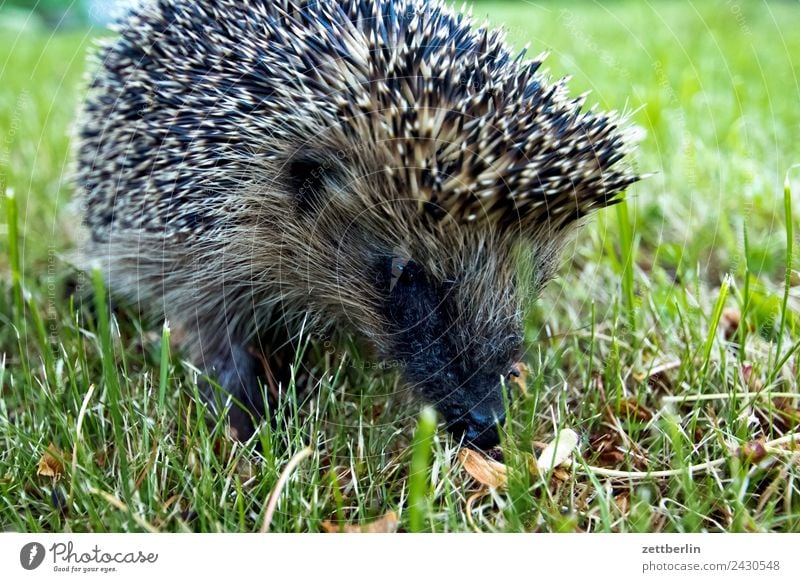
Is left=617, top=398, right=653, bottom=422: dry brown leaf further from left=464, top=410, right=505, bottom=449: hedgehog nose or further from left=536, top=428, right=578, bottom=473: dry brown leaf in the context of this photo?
left=464, top=410, right=505, bottom=449: hedgehog nose

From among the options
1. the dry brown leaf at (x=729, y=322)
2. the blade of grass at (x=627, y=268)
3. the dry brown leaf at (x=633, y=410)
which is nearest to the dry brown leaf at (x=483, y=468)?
the dry brown leaf at (x=633, y=410)

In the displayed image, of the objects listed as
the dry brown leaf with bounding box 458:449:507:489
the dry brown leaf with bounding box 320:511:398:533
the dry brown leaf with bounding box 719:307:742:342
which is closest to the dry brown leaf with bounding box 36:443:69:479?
the dry brown leaf with bounding box 320:511:398:533

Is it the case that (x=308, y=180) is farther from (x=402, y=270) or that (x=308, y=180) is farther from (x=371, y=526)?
(x=371, y=526)

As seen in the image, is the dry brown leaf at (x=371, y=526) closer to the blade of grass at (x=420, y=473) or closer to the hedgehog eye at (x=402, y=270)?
the blade of grass at (x=420, y=473)

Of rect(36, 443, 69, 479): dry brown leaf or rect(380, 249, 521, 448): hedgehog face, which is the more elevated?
rect(380, 249, 521, 448): hedgehog face

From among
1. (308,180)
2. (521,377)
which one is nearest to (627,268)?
(521,377)

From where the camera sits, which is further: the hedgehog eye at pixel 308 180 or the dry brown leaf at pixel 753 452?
the hedgehog eye at pixel 308 180
